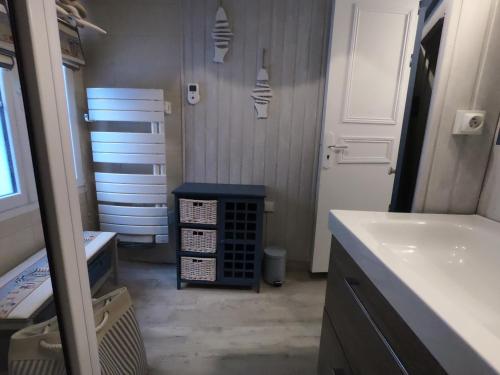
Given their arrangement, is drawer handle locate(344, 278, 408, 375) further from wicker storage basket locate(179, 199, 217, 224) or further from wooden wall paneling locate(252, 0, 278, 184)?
wooden wall paneling locate(252, 0, 278, 184)

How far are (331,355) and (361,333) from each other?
1.09ft

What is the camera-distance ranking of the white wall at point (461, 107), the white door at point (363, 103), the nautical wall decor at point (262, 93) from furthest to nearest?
the nautical wall decor at point (262, 93)
the white door at point (363, 103)
the white wall at point (461, 107)

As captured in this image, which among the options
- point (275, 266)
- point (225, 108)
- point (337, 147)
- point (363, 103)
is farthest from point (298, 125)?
point (275, 266)

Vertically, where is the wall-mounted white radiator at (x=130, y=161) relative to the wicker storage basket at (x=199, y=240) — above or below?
above

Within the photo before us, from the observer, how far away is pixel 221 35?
1990mm

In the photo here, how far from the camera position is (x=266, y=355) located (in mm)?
1506

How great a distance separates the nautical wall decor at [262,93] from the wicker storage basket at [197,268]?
123 cm

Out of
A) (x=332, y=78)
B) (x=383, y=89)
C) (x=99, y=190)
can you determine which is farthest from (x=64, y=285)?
(x=383, y=89)

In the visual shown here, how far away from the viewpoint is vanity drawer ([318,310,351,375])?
91 centimetres

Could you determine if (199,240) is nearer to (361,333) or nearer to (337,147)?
(337,147)

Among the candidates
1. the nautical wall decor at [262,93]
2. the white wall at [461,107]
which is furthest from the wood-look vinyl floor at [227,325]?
the nautical wall decor at [262,93]

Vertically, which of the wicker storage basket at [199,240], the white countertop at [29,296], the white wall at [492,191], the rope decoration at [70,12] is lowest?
the wicker storage basket at [199,240]

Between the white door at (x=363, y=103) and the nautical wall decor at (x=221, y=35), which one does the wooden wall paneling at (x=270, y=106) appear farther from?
the white door at (x=363, y=103)

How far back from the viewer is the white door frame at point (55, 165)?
45cm
